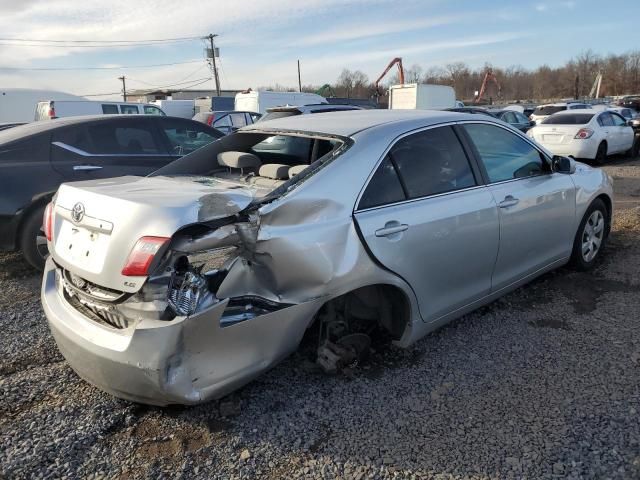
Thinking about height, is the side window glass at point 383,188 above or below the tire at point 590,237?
above

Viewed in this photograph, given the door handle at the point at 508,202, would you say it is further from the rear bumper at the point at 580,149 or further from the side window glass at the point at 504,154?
the rear bumper at the point at 580,149

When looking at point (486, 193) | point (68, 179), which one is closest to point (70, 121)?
point (68, 179)

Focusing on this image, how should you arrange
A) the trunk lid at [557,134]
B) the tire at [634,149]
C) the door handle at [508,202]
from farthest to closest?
the tire at [634,149]
the trunk lid at [557,134]
the door handle at [508,202]

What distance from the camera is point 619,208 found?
7660 mm

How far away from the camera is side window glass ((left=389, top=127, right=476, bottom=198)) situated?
3.17 metres

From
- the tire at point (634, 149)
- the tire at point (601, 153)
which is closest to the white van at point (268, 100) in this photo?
the tire at point (601, 153)

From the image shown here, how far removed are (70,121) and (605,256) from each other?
19.2 feet

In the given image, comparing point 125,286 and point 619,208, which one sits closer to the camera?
point 125,286

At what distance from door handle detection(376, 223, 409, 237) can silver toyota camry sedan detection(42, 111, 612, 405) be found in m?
0.01

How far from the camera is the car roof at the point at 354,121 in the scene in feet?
10.8

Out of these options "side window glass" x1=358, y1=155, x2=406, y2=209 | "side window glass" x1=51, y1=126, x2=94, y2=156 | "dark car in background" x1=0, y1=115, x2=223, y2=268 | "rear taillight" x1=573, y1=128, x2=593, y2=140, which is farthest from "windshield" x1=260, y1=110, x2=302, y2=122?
"rear taillight" x1=573, y1=128, x2=593, y2=140

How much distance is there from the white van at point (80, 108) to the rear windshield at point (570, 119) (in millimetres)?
10768

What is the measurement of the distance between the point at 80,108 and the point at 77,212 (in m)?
15.7

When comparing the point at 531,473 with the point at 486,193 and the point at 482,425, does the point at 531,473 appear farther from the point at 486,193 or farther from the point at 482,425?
the point at 486,193
